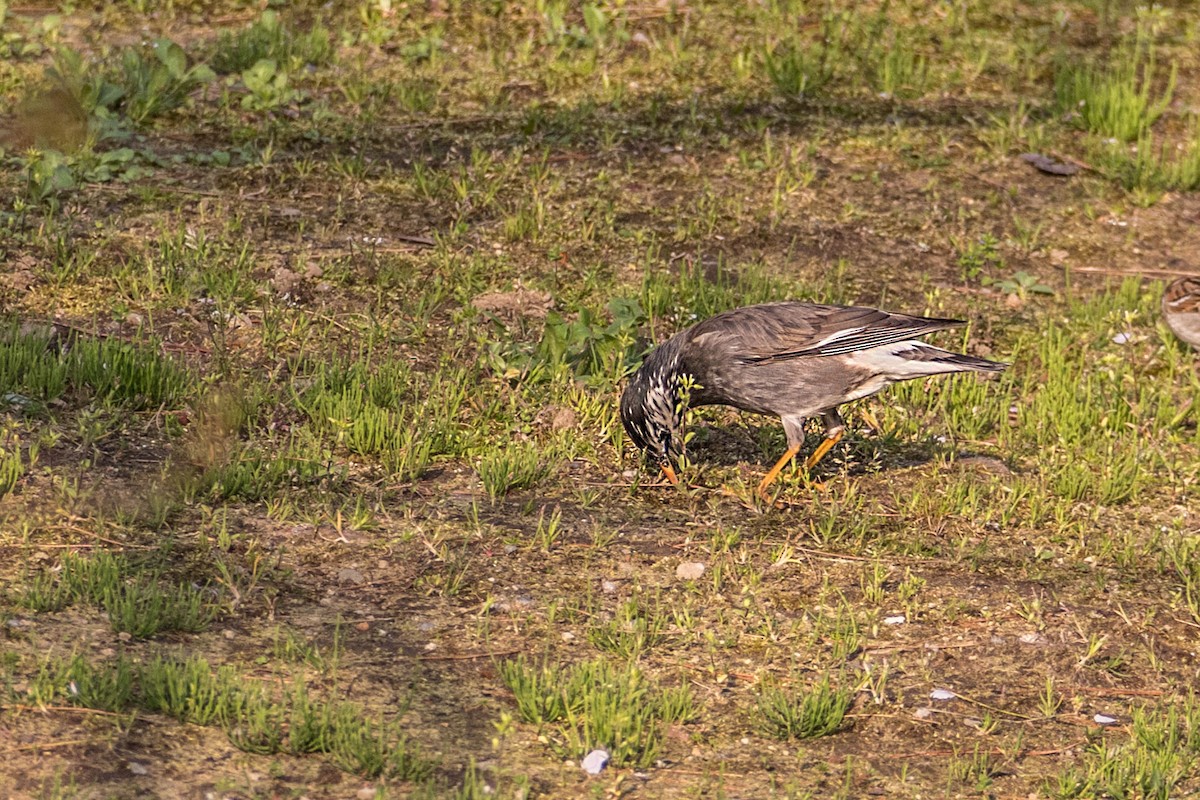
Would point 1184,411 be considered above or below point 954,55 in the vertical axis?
below

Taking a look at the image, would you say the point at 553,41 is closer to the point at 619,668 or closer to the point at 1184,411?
the point at 1184,411

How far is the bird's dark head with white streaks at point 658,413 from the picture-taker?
7.10 m

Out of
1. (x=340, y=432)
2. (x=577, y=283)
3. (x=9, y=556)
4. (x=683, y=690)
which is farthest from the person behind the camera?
(x=577, y=283)

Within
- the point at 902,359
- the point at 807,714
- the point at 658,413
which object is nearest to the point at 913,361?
the point at 902,359

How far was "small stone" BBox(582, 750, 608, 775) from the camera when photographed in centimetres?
491

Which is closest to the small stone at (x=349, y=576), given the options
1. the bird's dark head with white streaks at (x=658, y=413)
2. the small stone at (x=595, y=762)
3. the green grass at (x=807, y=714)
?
the small stone at (x=595, y=762)

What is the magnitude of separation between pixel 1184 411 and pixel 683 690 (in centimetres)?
440

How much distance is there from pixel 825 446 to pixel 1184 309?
9.27 feet

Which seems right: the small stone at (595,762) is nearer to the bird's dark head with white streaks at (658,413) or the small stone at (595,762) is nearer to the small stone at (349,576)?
the small stone at (349,576)

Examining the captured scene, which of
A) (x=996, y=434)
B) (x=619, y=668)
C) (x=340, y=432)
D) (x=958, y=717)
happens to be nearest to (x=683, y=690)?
(x=619, y=668)

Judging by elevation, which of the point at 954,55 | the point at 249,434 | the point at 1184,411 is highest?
the point at 954,55

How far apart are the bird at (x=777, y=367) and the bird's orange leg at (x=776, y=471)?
1 cm

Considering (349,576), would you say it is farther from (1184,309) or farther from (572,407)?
(1184,309)

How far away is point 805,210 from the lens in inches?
392
